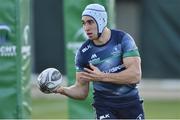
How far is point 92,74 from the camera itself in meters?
A: 8.27

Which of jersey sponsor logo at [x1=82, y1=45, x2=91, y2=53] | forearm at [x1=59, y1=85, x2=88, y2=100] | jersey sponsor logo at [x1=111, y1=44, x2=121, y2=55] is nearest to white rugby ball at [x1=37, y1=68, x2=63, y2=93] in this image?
forearm at [x1=59, y1=85, x2=88, y2=100]

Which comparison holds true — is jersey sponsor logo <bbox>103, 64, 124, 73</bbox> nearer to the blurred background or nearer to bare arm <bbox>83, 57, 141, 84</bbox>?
bare arm <bbox>83, 57, 141, 84</bbox>

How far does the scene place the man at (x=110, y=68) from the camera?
827cm

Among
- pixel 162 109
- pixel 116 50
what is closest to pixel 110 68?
pixel 116 50

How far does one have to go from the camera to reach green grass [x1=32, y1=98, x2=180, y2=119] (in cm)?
1382

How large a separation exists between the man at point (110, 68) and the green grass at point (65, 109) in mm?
4782

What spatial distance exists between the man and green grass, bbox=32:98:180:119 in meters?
4.78

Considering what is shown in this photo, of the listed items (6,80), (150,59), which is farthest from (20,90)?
(150,59)

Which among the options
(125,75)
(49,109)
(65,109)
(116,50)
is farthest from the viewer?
(49,109)

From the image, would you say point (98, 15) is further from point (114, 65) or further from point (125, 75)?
point (125, 75)

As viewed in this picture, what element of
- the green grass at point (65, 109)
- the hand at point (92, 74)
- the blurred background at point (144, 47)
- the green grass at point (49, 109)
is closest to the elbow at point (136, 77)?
the hand at point (92, 74)

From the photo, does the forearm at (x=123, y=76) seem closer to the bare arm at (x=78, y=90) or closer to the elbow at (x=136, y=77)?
the elbow at (x=136, y=77)

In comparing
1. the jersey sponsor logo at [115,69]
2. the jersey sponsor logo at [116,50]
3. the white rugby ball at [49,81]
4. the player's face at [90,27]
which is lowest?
the white rugby ball at [49,81]

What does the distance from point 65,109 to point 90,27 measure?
688cm
